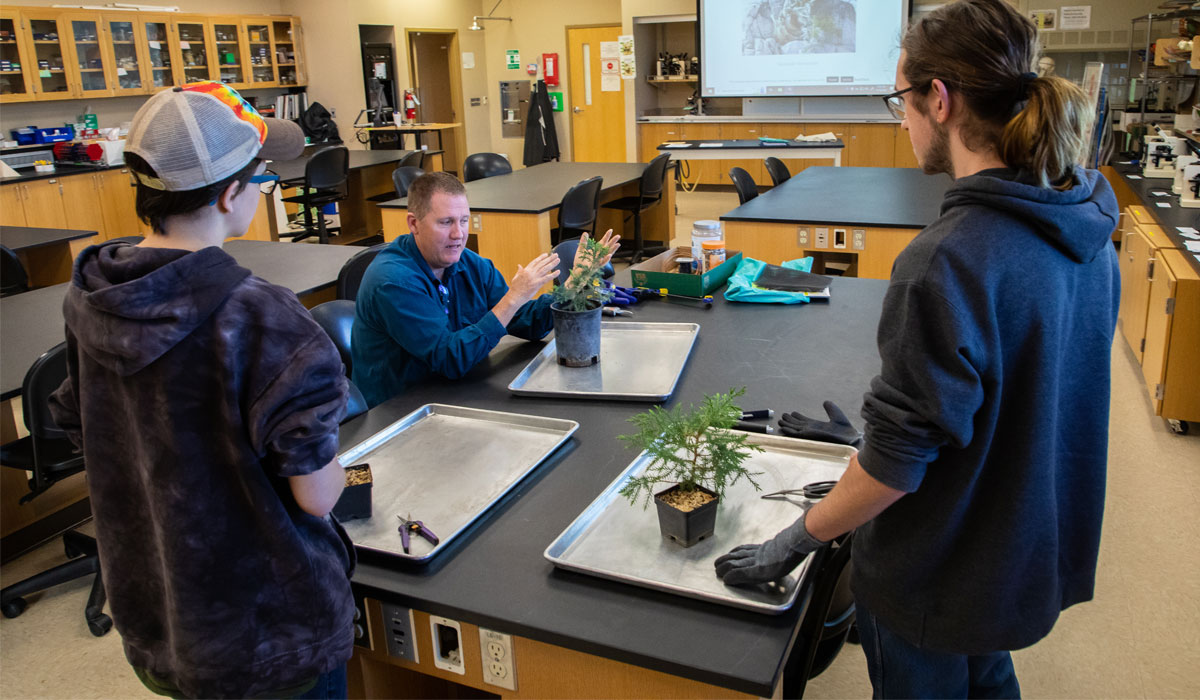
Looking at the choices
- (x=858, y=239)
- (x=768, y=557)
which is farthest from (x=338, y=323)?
(x=858, y=239)

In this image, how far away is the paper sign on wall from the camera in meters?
7.54

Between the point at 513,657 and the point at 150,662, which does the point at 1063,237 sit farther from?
the point at 150,662

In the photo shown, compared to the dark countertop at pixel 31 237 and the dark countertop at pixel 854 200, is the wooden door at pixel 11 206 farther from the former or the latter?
the dark countertop at pixel 854 200

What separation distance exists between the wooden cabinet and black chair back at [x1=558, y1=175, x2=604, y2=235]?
9.80ft

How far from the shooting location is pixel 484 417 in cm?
191

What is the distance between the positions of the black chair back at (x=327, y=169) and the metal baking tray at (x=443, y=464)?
5511 mm

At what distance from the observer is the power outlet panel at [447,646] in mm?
1331

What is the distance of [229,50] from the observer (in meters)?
9.05

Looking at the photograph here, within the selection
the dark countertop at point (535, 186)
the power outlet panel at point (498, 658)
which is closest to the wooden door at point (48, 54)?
the dark countertop at point (535, 186)

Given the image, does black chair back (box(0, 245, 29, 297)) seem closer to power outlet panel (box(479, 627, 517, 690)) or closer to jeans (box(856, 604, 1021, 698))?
power outlet panel (box(479, 627, 517, 690))

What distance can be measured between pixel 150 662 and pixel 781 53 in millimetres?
9137

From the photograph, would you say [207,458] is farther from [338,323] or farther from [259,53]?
[259,53]

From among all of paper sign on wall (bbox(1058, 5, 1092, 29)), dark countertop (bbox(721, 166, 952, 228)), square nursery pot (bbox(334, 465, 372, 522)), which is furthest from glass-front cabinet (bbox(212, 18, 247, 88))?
square nursery pot (bbox(334, 465, 372, 522))

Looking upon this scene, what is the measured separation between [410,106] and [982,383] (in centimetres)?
1021
